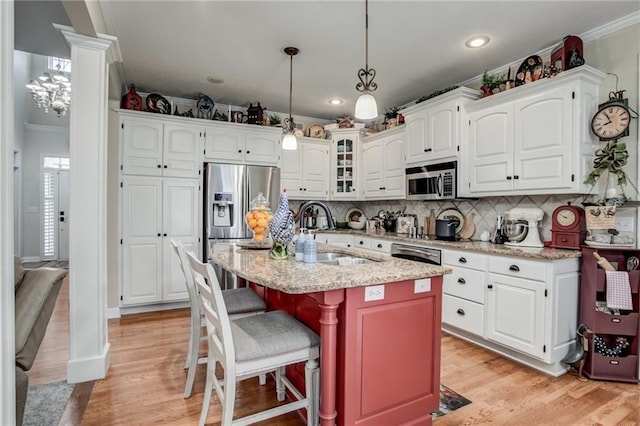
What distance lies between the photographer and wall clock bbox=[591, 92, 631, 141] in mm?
2426

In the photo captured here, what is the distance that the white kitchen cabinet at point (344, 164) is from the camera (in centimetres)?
491

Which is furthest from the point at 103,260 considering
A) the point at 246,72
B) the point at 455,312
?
the point at 455,312

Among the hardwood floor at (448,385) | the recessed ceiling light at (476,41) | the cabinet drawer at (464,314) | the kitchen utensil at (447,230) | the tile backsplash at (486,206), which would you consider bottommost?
the hardwood floor at (448,385)

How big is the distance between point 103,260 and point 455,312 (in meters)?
2.92

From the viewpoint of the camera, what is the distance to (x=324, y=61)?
3.25m

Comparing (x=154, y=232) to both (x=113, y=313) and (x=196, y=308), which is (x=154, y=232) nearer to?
(x=113, y=313)

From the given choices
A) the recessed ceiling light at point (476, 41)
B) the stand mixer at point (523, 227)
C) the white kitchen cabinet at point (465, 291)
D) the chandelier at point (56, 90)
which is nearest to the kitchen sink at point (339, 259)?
the white kitchen cabinet at point (465, 291)

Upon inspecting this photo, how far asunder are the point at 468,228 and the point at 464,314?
991 mm

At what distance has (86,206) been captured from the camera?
2.29 metres

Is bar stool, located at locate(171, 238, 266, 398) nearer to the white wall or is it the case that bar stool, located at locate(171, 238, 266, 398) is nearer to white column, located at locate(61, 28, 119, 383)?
white column, located at locate(61, 28, 119, 383)

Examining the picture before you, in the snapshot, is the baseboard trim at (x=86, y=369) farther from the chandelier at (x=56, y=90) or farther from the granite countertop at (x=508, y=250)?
the chandelier at (x=56, y=90)

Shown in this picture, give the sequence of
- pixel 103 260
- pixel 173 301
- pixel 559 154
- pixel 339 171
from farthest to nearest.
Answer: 1. pixel 339 171
2. pixel 173 301
3. pixel 559 154
4. pixel 103 260

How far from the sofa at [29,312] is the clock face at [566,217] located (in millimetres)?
3392

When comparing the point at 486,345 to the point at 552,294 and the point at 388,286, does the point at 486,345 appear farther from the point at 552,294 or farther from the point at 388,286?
the point at 388,286
